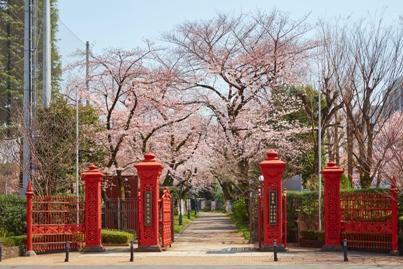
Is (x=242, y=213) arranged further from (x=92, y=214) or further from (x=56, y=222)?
(x=56, y=222)

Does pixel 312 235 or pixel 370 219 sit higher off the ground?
pixel 370 219

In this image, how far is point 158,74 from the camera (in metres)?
33.0

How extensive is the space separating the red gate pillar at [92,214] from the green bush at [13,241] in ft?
7.71

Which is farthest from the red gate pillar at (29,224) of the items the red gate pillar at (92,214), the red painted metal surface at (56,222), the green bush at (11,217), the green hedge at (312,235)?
the green hedge at (312,235)

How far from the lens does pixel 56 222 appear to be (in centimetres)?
2433

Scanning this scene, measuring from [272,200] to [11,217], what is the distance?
409 inches

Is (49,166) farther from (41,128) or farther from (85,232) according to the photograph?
(85,232)

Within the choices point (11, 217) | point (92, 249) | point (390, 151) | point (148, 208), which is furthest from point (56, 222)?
point (390, 151)

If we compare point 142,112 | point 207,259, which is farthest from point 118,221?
point 207,259

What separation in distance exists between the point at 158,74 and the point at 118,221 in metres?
8.19

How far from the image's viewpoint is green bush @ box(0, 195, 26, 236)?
82.9ft

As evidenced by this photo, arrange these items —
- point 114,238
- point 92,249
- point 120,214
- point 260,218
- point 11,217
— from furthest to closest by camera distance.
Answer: point 120,214, point 114,238, point 11,217, point 260,218, point 92,249

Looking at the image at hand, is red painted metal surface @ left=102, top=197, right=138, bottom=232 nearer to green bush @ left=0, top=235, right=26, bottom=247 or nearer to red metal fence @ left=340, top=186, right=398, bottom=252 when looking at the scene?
green bush @ left=0, top=235, right=26, bottom=247

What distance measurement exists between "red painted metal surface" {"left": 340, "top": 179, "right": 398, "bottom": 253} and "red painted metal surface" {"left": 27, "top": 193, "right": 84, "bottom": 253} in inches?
398
